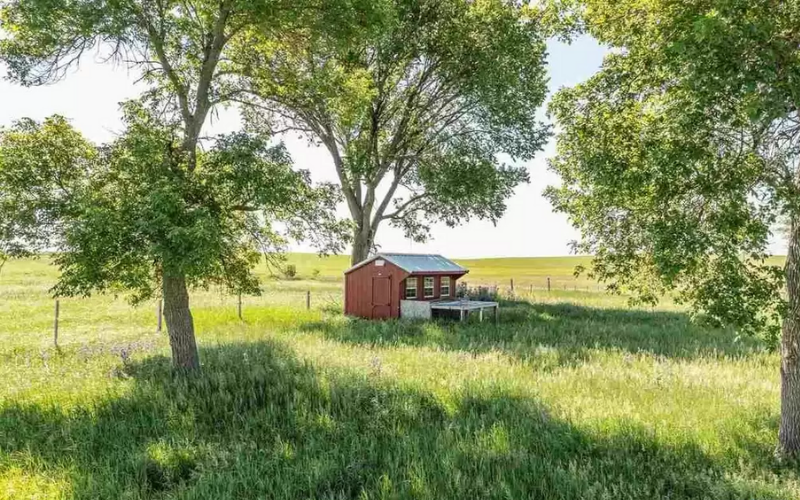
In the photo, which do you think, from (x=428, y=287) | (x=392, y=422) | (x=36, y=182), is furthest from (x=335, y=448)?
(x=428, y=287)

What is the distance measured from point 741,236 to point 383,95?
856 inches

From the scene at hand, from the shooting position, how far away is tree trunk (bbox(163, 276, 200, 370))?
462 inches

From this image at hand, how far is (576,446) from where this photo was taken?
712 centimetres

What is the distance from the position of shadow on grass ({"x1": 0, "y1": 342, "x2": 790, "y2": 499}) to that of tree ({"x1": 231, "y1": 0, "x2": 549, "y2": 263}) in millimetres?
14449

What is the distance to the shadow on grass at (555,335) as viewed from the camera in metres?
14.9

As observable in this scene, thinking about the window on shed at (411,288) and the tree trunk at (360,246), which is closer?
the window on shed at (411,288)

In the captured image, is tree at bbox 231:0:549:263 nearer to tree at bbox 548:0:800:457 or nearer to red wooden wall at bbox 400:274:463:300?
red wooden wall at bbox 400:274:463:300

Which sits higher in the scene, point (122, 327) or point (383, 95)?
point (383, 95)

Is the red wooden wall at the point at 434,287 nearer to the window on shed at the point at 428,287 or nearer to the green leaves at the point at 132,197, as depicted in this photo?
the window on shed at the point at 428,287

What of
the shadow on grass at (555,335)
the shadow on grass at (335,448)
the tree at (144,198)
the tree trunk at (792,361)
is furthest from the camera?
the shadow on grass at (555,335)

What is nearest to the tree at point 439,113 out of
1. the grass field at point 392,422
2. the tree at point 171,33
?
the tree at point 171,33

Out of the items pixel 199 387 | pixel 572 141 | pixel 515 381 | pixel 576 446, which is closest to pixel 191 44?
pixel 199 387

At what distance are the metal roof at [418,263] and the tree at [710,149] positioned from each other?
16.4 m

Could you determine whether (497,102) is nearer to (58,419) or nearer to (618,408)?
(618,408)
